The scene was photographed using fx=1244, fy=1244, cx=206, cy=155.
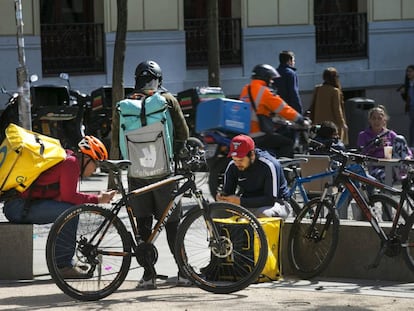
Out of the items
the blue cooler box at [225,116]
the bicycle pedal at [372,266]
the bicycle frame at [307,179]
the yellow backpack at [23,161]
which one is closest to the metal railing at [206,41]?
the blue cooler box at [225,116]

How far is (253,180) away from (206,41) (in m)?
13.8

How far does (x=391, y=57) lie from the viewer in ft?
81.8

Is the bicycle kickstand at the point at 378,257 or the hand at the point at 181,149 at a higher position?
the hand at the point at 181,149

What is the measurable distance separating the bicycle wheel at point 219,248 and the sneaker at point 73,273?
692 mm

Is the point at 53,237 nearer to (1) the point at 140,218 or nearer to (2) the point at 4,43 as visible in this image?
(1) the point at 140,218

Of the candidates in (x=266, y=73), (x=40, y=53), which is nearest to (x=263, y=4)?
(x=40, y=53)

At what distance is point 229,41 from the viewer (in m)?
23.6

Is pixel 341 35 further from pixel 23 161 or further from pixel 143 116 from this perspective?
pixel 23 161

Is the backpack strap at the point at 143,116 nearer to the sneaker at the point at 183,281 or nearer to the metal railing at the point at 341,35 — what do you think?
the sneaker at the point at 183,281

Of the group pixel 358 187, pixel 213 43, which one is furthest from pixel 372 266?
pixel 213 43

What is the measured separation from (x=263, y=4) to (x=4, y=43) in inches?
210

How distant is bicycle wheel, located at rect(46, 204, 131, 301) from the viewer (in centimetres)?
877

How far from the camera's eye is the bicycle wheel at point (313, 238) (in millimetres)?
9539

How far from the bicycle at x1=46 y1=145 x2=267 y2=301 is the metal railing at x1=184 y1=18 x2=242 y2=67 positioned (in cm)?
1415
